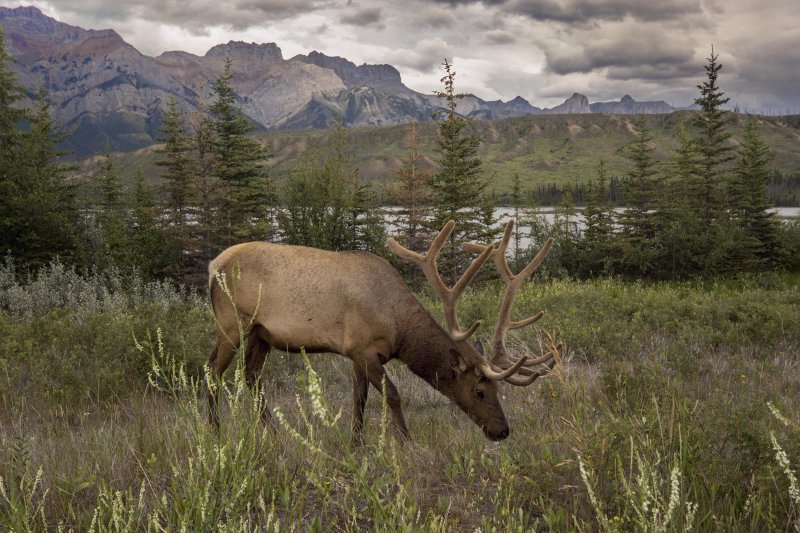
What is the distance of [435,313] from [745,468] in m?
7.69

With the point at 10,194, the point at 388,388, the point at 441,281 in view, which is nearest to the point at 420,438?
the point at 388,388

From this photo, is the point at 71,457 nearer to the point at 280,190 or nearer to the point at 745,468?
the point at 745,468

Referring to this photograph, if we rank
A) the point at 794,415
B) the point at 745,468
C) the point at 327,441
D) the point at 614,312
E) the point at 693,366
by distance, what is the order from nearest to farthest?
the point at 745,468
the point at 327,441
the point at 794,415
the point at 693,366
the point at 614,312

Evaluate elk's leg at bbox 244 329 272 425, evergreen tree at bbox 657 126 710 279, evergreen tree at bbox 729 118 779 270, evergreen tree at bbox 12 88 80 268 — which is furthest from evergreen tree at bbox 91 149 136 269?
evergreen tree at bbox 729 118 779 270

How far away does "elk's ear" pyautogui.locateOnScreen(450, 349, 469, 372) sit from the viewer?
4.47m

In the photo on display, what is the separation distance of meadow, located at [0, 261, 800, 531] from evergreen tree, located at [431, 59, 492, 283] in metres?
15.0

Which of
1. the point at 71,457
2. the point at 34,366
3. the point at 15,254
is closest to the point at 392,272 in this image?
the point at 71,457

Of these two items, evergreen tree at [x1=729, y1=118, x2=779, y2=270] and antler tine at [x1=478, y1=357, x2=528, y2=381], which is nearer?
antler tine at [x1=478, y1=357, x2=528, y2=381]

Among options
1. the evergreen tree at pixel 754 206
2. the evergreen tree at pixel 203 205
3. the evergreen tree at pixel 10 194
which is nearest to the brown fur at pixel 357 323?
the evergreen tree at pixel 10 194

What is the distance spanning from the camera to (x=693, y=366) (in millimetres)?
6141

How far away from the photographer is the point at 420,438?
4.03m

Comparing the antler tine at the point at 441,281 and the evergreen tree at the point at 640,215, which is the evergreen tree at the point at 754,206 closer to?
the evergreen tree at the point at 640,215

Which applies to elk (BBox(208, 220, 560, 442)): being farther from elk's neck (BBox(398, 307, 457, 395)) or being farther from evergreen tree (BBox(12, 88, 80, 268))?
evergreen tree (BBox(12, 88, 80, 268))

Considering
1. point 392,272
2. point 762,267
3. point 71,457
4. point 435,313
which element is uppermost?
point 392,272
